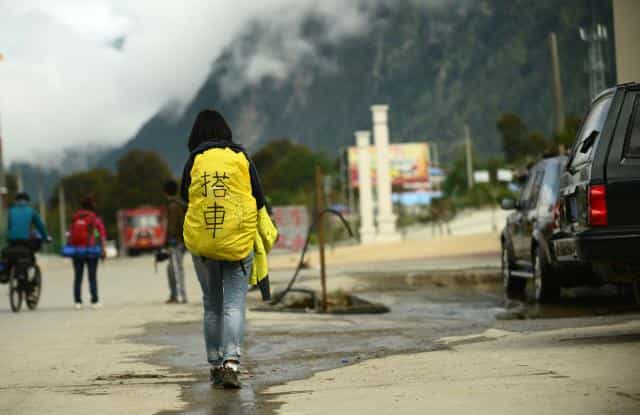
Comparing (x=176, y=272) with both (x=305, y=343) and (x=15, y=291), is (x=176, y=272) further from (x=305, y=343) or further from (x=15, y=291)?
(x=305, y=343)

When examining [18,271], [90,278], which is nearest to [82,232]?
[90,278]

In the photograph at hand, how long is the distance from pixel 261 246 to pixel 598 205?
2.57 meters

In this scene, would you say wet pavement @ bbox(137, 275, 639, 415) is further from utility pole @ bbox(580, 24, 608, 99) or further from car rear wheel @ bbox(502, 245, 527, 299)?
utility pole @ bbox(580, 24, 608, 99)

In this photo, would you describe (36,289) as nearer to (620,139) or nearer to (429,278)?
(429,278)

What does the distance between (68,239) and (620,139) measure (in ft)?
38.9

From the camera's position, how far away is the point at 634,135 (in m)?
9.74

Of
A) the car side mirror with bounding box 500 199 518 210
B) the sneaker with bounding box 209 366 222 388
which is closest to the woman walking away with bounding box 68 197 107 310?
the car side mirror with bounding box 500 199 518 210

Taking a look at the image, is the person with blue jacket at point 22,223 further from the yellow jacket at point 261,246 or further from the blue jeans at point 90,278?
the yellow jacket at point 261,246

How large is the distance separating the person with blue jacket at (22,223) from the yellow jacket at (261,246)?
11.3 m

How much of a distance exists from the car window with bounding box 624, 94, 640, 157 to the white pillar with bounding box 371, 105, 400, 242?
4767 cm

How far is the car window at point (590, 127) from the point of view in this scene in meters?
10.0

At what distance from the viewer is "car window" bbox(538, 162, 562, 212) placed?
15.5 metres

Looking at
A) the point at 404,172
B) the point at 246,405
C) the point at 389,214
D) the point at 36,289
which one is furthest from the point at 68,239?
the point at 404,172

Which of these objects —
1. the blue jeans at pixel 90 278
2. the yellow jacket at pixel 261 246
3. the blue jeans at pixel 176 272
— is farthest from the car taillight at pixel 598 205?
the blue jeans at pixel 90 278
